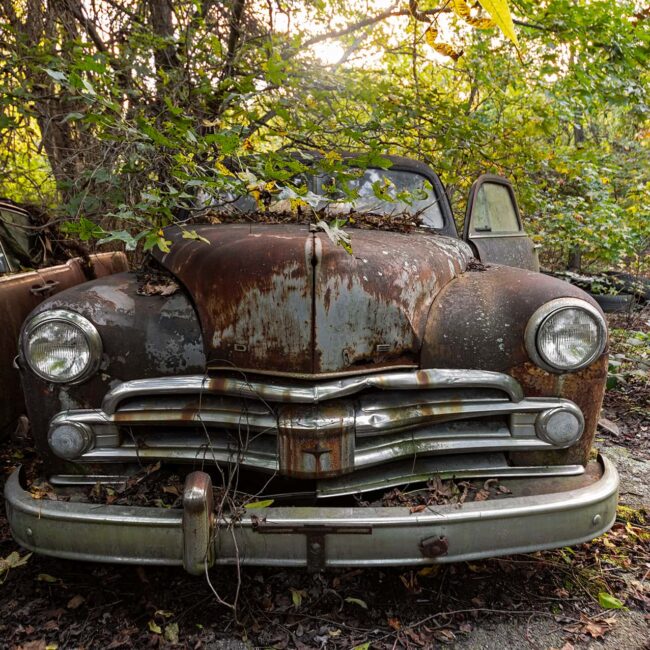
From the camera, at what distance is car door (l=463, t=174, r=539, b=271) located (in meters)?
3.29

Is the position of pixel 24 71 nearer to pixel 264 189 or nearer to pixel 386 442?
pixel 264 189

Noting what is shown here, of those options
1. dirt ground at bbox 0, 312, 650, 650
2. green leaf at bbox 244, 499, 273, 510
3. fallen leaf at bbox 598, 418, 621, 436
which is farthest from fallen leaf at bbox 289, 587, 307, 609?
fallen leaf at bbox 598, 418, 621, 436

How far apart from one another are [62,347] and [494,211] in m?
2.81

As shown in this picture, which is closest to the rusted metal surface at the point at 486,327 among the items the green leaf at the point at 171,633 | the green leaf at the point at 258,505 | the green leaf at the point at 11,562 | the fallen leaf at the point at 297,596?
the green leaf at the point at 258,505

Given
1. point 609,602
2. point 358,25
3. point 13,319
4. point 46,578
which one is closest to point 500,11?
point 609,602

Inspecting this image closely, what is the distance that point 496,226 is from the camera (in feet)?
11.9

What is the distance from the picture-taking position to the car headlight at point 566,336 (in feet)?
6.36

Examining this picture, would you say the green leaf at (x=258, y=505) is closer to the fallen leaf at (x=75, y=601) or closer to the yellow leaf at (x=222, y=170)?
the fallen leaf at (x=75, y=601)

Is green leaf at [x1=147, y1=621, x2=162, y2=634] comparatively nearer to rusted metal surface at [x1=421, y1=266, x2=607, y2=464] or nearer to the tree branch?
rusted metal surface at [x1=421, y1=266, x2=607, y2=464]

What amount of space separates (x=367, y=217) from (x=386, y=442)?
55.3 inches

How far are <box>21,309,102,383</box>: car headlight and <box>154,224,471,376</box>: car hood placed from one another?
40 cm

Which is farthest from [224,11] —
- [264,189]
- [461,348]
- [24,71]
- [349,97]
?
[461,348]

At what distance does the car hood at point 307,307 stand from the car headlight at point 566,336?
42 cm

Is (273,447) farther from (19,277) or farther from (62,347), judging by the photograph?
(19,277)
